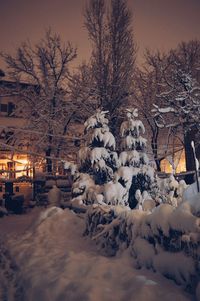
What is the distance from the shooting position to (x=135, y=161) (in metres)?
11.7

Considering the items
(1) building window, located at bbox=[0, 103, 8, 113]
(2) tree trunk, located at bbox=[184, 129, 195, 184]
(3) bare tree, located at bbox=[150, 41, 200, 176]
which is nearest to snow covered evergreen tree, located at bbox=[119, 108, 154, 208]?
(3) bare tree, located at bbox=[150, 41, 200, 176]

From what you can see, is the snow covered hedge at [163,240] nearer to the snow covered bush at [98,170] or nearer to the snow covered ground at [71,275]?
the snow covered ground at [71,275]

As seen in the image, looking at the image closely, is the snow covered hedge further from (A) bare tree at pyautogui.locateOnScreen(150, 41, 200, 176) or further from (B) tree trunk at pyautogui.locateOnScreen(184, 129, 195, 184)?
(B) tree trunk at pyautogui.locateOnScreen(184, 129, 195, 184)

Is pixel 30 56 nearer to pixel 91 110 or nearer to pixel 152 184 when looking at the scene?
pixel 91 110

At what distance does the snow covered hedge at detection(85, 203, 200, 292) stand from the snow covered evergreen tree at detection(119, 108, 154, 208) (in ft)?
14.6

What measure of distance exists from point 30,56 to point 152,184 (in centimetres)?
1751

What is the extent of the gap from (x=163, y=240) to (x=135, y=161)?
639cm

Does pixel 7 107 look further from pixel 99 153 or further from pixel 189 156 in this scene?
pixel 99 153

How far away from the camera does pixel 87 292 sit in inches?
188

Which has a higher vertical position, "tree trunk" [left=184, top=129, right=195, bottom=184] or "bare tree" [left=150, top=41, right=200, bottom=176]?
"bare tree" [left=150, top=41, right=200, bottom=176]

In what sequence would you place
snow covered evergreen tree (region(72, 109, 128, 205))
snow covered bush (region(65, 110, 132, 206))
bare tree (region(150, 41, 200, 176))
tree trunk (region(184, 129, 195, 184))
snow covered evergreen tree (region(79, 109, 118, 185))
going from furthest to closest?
tree trunk (region(184, 129, 195, 184)) → bare tree (region(150, 41, 200, 176)) → snow covered evergreen tree (region(79, 109, 118, 185)) → snow covered evergreen tree (region(72, 109, 128, 205)) → snow covered bush (region(65, 110, 132, 206))

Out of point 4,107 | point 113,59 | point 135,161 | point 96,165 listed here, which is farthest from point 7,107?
point 135,161

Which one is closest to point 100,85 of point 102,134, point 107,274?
point 102,134

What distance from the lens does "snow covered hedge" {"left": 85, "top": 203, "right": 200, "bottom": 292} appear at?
15.2ft
